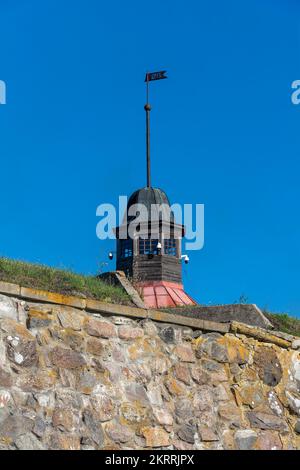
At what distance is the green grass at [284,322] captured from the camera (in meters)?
11.9

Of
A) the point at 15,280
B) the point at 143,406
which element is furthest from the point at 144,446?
the point at 15,280

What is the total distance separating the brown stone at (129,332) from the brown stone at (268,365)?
1996 millimetres

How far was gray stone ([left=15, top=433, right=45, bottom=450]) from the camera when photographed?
7.57 metres

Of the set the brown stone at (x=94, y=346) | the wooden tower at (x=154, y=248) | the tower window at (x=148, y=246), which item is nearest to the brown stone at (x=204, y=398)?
the brown stone at (x=94, y=346)

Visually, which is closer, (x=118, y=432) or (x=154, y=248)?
(x=118, y=432)

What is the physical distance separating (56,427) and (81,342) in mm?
1038

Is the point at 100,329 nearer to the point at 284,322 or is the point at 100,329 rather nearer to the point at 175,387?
the point at 175,387

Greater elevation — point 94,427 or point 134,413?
point 134,413

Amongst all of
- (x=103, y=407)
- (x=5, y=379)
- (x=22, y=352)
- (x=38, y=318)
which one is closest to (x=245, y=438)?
(x=103, y=407)

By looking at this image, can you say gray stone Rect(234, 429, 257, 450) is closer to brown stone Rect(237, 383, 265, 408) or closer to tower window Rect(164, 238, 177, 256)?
brown stone Rect(237, 383, 265, 408)

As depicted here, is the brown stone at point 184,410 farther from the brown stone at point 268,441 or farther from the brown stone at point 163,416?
the brown stone at point 268,441

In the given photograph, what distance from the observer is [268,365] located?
35.0ft

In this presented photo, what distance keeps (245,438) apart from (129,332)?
2057 millimetres

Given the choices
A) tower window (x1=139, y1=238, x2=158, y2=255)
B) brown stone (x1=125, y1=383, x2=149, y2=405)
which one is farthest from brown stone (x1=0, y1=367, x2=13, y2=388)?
tower window (x1=139, y1=238, x2=158, y2=255)
